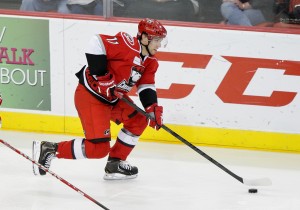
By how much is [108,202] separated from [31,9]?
1.93 metres

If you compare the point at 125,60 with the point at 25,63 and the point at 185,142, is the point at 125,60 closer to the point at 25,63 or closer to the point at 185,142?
the point at 185,142

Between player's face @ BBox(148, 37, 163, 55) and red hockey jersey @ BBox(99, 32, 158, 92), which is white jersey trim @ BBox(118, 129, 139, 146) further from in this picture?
player's face @ BBox(148, 37, 163, 55)

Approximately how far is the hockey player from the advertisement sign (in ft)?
3.62

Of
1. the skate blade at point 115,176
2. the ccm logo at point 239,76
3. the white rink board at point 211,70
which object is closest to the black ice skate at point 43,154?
the skate blade at point 115,176

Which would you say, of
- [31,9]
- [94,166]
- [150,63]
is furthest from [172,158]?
[31,9]

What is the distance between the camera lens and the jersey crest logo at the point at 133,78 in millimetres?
4516

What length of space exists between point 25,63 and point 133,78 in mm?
1407

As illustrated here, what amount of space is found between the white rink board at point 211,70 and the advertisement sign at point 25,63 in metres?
0.08

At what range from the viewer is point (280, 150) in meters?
5.47

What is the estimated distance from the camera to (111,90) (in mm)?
4391

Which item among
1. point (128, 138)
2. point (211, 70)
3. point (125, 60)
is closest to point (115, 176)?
point (128, 138)

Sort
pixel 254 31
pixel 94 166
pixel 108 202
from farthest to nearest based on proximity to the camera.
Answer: pixel 254 31
pixel 94 166
pixel 108 202

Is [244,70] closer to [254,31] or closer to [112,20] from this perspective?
[254,31]

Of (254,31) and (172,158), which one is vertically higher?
(254,31)
